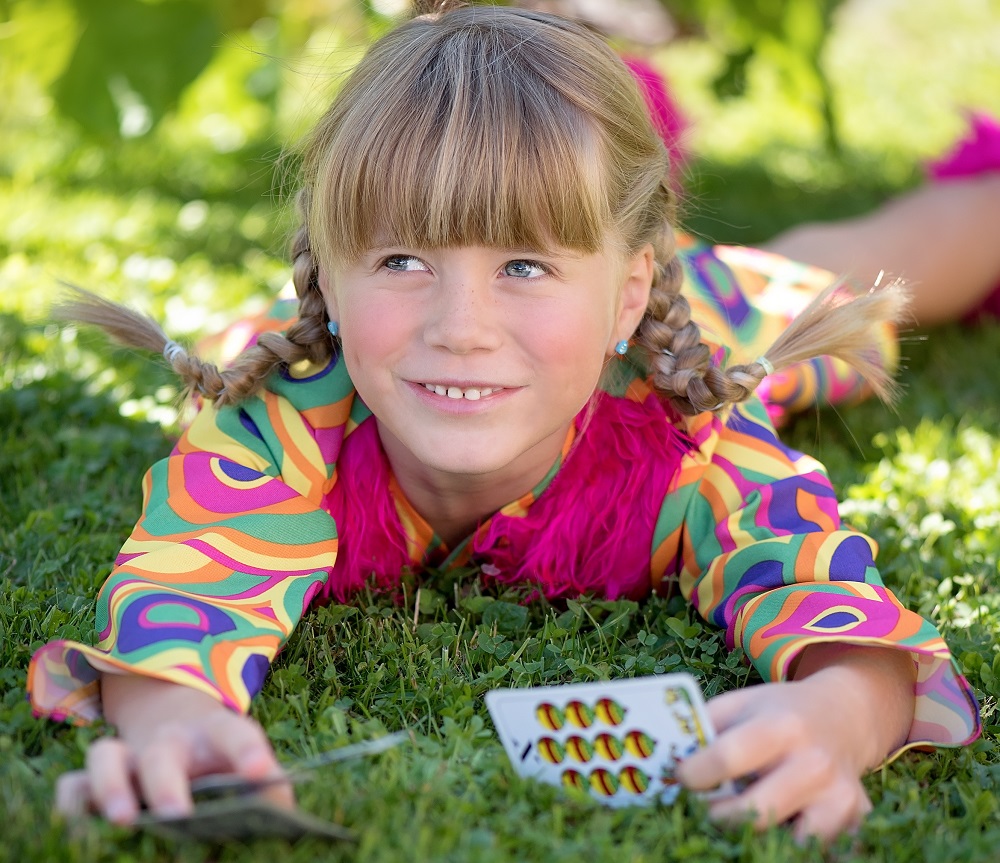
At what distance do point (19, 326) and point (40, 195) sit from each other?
1446 millimetres

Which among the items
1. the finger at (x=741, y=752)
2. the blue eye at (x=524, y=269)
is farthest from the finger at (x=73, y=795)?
the blue eye at (x=524, y=269)

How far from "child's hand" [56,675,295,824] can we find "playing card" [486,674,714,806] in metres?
0.31

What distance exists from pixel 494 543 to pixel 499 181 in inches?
29.0

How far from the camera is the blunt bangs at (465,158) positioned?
6.20ft

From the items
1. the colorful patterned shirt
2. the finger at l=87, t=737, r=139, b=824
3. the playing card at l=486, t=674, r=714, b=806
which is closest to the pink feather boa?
the colorful patterned shirt

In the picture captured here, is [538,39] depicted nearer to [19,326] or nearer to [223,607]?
[223,607]

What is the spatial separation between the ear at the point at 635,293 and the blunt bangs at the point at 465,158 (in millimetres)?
168

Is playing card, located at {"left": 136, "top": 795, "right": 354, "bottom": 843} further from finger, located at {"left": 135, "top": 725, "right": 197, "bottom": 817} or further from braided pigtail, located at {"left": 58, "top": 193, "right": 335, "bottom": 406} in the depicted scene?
braided pigtail, located at {"left": 58, "top": 193, "right": 335, "bottom": 406}

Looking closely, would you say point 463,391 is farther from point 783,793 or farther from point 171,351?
point 783,793

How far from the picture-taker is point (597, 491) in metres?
2.34

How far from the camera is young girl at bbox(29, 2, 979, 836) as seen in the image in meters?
1.69

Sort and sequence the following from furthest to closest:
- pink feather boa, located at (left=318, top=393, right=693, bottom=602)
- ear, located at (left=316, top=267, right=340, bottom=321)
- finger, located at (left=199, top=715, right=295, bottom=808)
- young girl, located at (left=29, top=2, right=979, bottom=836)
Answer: pink feather boa, located at (left=318, top=393, right=693, bottom=602), ear, located at (left=316, top=267, right=340, bottom=321), young girl, located at (left=29, top=2, right=979, bottom=836), finger, located at (left=199, top=715, right=295, bottom=808)

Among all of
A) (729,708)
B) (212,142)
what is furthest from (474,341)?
(212,142)

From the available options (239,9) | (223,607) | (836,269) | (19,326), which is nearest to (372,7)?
(19,326)
